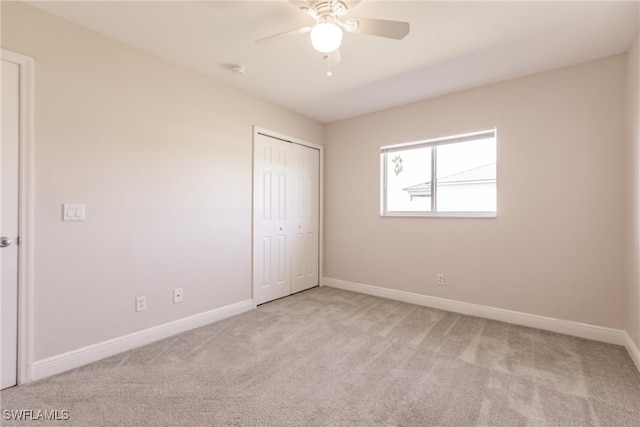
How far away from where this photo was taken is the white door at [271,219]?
3477 mm

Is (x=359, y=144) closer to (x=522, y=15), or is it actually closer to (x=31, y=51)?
(x=522, y=15)

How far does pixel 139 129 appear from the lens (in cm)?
245

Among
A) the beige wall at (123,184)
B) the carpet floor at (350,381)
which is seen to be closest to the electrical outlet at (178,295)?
the beige wall at (123,184)

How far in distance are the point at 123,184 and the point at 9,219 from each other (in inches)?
27.4

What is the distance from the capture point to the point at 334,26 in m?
A: 1.61

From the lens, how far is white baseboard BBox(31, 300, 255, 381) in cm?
197

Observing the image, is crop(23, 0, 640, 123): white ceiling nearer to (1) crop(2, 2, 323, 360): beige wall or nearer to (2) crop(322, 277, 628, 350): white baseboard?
(1) crop(2, 2, 323, 360): beige wall

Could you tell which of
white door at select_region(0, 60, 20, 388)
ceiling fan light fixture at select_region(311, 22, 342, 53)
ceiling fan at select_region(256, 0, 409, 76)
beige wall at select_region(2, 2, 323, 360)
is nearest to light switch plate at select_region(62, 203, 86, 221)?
beige wall at select_region(2, 2, 323, 360)

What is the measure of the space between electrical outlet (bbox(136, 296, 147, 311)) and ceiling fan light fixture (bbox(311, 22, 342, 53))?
2427 millimetres

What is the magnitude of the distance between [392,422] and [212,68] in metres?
3.17

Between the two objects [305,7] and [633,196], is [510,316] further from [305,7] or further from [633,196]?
[305,7]

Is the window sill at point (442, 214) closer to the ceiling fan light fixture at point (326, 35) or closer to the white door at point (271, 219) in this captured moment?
the white door at point (271, 219)

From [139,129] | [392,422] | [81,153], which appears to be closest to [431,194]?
[392,422]

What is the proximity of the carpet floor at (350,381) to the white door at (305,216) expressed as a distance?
1375mm
